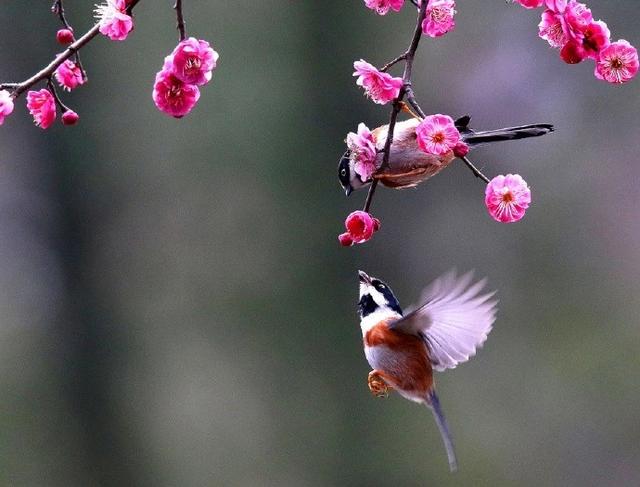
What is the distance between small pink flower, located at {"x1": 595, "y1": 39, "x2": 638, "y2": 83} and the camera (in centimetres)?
169

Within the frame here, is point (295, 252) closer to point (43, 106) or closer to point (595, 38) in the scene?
point (43, 106)

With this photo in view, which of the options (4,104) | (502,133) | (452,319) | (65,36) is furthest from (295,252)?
(4,104)

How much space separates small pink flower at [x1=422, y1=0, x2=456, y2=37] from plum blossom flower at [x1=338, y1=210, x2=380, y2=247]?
0.38 metres

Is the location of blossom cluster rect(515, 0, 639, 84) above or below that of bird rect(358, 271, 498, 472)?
above

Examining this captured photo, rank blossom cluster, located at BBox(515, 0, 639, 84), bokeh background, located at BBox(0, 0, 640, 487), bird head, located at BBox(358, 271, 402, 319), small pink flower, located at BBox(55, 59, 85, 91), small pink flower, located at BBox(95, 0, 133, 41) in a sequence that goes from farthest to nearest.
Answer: bokeh background, located at BBox(0, 0, 640, 487) → bird head, located at BBox(358, 271, 402, 319) → small pink flower, located at BBox(55, 59, 85, 91) → blossom cluster, located at BBox(515, 0, 639, 84) → small pink flower, located at BBox(95, 0, 133, 41)

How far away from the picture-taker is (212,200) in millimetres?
6129

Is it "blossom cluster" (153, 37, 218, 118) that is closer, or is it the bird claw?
"blossom cluster" (153, 37, 218, 118)

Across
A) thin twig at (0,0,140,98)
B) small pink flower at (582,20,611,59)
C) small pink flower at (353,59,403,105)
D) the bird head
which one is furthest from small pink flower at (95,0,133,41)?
the bird head

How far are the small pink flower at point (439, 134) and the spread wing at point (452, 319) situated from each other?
214 millimetres

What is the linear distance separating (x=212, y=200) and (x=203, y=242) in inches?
11.4

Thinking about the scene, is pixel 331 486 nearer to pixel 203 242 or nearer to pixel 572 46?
pixel 203 242

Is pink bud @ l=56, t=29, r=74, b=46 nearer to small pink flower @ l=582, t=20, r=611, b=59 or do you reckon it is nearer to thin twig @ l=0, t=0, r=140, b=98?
thin twig @ l=0, t=0, r=140, b=98

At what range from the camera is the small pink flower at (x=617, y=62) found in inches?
66.7

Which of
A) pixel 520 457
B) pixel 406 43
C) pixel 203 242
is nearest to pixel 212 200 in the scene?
pixel 203 242
